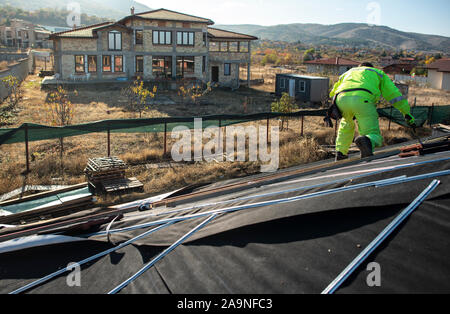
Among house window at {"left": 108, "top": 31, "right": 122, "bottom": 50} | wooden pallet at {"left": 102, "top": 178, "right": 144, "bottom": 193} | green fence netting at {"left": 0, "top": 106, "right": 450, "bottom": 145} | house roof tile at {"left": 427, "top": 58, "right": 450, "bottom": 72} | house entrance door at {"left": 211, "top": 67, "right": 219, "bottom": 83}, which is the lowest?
wooden pallet at {"left": 102, "top": 178, "right": 144, "bottom": 193}

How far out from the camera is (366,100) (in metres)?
6.26

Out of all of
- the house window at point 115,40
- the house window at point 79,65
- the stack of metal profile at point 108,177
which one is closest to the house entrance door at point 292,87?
the house window at point 115,40

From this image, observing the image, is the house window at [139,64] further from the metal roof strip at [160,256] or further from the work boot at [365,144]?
the metal roof strip at [160,256]

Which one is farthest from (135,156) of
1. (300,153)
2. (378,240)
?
(378,240)

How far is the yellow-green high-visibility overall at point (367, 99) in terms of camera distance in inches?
246

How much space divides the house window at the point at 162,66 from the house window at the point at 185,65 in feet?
3.03

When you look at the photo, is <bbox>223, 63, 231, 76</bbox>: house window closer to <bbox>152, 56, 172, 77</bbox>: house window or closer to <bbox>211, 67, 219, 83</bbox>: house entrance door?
<bbox>211, 67, 219, 83</bbox>: house entrance door

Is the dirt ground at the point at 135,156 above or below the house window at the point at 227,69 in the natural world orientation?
below

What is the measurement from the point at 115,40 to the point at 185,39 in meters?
6.51

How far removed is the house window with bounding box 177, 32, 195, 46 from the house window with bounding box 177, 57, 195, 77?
1427 millimetres

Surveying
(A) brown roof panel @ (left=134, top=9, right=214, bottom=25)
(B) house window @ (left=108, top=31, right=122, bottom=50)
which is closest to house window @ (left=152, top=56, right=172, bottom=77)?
(B) house window @ (left=108, top=31, right=122, bottom=50)

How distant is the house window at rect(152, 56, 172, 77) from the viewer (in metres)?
36.2
